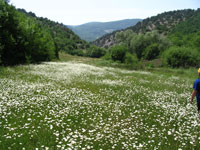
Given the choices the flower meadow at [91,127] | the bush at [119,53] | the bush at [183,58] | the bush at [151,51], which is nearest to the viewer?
the flower meadow at [91,127]

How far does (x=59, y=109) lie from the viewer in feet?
31.4

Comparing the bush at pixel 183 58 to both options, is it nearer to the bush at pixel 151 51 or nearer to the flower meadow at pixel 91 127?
the bush at pixel 151 51

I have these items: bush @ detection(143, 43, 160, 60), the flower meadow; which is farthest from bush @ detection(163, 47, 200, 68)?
the flower meadow

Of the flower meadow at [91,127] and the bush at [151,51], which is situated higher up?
the bush at [151,51]

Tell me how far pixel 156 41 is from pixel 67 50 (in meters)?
104

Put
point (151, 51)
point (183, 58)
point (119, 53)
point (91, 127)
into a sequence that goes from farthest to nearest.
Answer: point (151, 51) < point (119, 53) < point (183, 58) < point (91, 127)

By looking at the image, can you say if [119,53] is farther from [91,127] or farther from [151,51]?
[91,127]

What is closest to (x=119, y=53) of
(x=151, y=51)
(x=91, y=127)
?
(x=151, y=51)

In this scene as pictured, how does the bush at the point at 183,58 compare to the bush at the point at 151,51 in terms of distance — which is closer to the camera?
the bush at the point at 183,58

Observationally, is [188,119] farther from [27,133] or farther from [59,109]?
[27,133]

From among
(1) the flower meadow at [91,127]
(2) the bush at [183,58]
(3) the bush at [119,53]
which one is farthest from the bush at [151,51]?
(1) the flower meadow at [91,127]

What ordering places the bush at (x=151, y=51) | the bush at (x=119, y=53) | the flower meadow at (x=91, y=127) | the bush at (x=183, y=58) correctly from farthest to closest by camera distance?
A: the bush at (x=151, y=51) → the bush at (x=119, y=53) → the bush at (x=183, y=58) → the flower meadow at (x=91, y=127)

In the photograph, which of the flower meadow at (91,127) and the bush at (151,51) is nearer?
the flower meadow at (91,127)

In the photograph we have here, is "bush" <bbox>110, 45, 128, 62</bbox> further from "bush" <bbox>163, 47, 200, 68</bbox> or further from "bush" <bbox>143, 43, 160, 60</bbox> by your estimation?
"bush" <bbox>163, 47, 200, 68</bbox>
